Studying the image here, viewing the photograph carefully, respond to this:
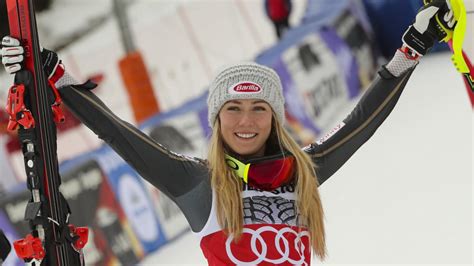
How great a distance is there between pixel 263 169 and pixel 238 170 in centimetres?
8

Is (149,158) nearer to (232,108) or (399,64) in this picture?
(232,108)

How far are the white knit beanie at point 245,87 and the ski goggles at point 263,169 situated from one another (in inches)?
5.5

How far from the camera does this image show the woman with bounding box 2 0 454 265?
3.08 meters

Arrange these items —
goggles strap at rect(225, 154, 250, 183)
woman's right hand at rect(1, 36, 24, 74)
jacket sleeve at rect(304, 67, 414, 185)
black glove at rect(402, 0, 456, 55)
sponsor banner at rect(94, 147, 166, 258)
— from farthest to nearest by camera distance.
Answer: sponsor banner at rect(94, 147, 166, 258) → jacket sleeve at rect(304, 67, 414, 185) → black glove at rect(402, 0, 456, 55) → goggles strap at rect(225, 154, 250, 183) → woman's right hand at rect(1, 36, 24, 74)

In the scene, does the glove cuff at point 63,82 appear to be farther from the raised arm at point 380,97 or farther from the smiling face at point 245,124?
the raised arm at point 380,97

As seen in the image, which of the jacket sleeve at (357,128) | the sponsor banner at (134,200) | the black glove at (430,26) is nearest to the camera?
the black glove at (430,26)

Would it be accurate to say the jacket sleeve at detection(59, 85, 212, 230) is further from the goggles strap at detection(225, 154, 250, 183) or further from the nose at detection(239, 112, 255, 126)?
the nose at detection(239, 112, 255, 126)

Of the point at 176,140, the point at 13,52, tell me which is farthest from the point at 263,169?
the point at 176,140

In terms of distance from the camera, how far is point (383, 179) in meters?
6.78

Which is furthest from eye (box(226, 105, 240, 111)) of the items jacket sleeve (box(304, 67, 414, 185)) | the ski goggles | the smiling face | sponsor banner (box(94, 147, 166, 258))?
sponsor banner (box(94, 147, 166, 258))

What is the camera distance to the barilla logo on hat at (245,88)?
313 centimetres

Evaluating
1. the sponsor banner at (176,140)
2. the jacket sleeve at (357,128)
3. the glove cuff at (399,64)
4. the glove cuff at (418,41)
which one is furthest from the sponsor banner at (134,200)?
the glove cuff at (418,41)

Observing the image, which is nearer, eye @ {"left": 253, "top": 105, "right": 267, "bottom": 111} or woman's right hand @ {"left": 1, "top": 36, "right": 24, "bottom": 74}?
woman's right hand @ {"left": 1, "top": 36, "right": 24, "bottom": 74}

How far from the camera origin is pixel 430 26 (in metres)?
3.36
